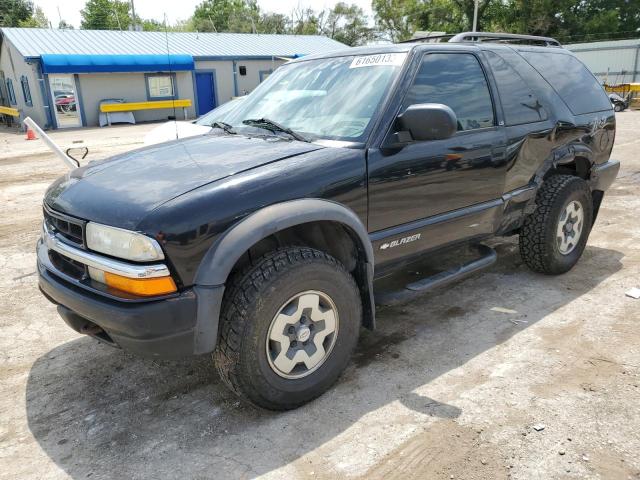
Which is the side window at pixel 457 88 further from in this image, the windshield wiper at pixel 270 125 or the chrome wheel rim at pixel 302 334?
the chrome wheel rim at pixel 302 334

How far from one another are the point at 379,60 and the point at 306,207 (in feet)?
4.51

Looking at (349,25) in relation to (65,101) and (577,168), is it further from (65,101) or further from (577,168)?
(577,168)

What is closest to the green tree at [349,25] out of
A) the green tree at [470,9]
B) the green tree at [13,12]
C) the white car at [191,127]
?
the green tree at [470,9]

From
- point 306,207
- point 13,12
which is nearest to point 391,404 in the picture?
point 306,207

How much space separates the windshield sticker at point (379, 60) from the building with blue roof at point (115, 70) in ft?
63.6

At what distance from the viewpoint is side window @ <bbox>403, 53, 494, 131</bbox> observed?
3398 millimetres

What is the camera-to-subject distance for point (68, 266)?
276 centimetres

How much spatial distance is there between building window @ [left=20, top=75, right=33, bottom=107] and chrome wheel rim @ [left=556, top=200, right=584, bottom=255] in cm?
2491

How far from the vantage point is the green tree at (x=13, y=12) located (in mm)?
49844

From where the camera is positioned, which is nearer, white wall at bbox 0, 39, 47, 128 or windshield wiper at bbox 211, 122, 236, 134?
windshield wiper at bbox 211, 122, 236, 134

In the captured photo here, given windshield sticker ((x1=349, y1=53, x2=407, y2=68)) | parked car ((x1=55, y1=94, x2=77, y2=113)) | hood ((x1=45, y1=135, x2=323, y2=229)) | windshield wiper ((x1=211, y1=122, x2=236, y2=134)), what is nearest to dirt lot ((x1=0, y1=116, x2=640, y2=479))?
hood ((x1=45, y1=135, x2=323, y2=229))

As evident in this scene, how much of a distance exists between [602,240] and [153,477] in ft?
16.9

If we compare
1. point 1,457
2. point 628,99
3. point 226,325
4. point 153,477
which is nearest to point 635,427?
point 226,325

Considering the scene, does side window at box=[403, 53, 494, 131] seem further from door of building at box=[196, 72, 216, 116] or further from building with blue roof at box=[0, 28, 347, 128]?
door of building at box=[196, 72, 216, 116]
